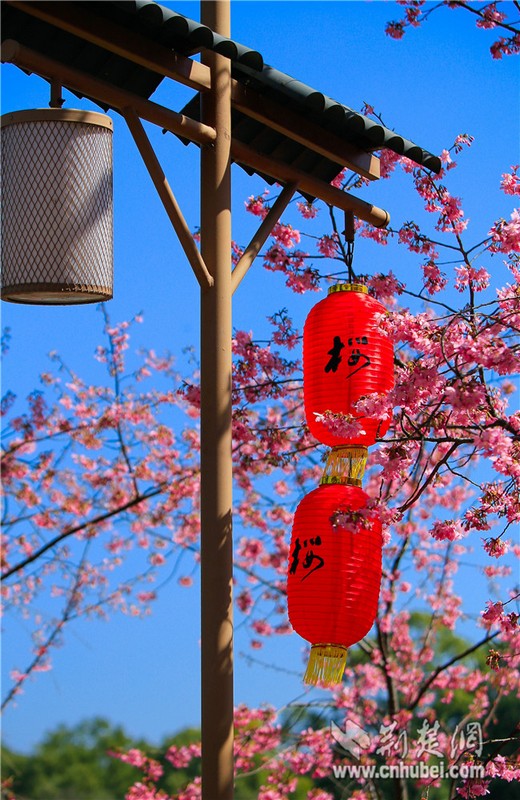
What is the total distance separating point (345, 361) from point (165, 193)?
3.04ft

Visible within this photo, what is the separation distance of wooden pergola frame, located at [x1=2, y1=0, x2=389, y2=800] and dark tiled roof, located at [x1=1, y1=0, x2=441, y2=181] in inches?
2.4

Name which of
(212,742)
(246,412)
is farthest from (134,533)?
(212,742)

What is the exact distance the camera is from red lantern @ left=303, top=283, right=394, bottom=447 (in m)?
4.01

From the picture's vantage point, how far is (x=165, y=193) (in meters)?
3.78

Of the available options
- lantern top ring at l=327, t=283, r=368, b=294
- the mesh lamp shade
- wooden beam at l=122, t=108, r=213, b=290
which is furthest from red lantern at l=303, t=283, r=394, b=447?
the mesh lamp shade

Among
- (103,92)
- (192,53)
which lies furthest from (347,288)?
(103,92)

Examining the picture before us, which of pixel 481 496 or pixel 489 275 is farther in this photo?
pixel 489 275

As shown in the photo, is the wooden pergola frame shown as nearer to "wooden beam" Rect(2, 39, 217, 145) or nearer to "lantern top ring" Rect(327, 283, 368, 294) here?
"wooden beam" Rect(2, 39, 217, 145)

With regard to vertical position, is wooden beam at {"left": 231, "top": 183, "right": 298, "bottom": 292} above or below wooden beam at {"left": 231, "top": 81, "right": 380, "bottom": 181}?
below

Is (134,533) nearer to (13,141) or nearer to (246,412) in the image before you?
(246,412)

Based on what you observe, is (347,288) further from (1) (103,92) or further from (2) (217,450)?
(1) (103,92)

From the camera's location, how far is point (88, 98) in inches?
161

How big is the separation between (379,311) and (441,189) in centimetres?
125

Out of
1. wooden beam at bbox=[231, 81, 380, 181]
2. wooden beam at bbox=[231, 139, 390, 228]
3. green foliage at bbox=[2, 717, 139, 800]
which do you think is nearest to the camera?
wooden beam at bbox=[231, 81, 380, 181]
